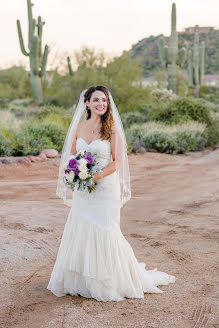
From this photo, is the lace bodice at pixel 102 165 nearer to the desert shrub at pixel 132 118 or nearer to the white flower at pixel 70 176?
the white flower at pixel 70 176

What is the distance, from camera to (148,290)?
4.44 meters

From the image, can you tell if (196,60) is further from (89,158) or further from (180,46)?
(180,46)

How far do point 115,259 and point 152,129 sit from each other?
513 inches

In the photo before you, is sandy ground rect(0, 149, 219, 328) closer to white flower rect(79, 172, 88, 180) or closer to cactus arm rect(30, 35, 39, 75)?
white flower rect(79, 172, 88, 180)

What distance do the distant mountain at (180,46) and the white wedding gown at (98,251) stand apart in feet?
187

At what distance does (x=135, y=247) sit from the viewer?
20.5 ft

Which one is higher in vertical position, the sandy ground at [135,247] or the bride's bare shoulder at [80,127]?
the bride's bare shoulder at [80,127]

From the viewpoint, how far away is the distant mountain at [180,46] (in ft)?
209

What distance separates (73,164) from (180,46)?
216ft

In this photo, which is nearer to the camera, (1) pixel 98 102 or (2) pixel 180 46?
(1) pixel 98 102

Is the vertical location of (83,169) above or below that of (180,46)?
A: below

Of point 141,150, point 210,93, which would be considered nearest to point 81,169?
point 141,150

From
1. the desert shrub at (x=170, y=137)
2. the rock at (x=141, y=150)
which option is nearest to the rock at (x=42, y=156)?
the desert shrub at (x=170, y=137)

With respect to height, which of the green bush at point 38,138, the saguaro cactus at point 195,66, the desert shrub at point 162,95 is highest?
the saguaro cactus at point 195,66
